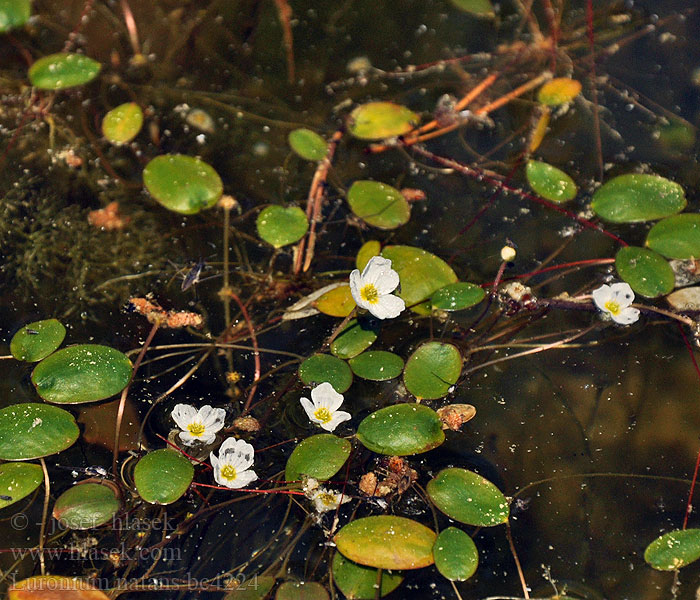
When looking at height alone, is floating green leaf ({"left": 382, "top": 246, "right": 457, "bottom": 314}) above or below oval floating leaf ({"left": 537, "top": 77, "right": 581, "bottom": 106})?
below

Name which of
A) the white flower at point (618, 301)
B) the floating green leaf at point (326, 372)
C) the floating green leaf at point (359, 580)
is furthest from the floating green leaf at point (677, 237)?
the floating green leaf at point (359, 580)

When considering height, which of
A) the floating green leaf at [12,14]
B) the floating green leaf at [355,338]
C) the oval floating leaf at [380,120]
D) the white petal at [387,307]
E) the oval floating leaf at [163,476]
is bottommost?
the oval floating leaf at [163,476]

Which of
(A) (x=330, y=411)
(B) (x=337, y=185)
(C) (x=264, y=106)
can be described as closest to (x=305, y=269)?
(B) (x=337, y=185)

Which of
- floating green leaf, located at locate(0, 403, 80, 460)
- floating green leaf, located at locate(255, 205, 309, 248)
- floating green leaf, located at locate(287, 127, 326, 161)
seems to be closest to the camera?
floating green leaf, located at locate(0, 403, 80, 460)

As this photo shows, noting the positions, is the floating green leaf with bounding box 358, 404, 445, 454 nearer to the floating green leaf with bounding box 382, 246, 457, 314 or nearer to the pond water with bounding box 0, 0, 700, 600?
the pond water with bounding box 0, 0, 700, 600

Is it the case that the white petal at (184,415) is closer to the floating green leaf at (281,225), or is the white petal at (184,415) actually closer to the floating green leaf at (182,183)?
the floating green leaf at (281,225)

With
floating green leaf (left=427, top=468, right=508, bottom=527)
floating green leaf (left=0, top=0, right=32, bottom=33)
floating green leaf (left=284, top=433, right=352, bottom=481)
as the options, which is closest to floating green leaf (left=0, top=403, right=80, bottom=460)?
floating green leaf (left=284, top=433, right=352, bottom=481)

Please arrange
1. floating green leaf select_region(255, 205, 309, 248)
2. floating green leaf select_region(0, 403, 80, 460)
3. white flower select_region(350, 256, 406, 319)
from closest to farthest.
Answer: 1. floating green leaf select_region(0, 403, 80, 460)
2. white flower select_region(350, 256, 406, 319)
3. floating green leaf select_region(255, 205, 309, 248)

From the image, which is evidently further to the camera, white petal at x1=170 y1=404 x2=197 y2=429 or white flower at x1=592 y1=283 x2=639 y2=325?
white flower at x1=592 y1=283 x2=639 y2=325
